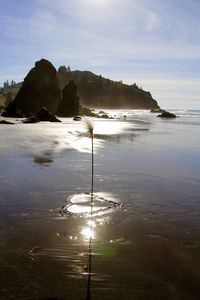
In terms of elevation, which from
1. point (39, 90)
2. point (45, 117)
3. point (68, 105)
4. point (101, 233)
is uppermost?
point (39, 90)

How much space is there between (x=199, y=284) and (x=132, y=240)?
88.5 inches

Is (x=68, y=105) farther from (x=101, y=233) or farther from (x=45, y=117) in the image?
(x=101, y=233)

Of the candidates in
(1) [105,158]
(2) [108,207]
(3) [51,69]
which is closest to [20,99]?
(3) [51,69]

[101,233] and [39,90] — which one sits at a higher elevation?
[39,90]

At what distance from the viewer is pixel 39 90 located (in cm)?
11575

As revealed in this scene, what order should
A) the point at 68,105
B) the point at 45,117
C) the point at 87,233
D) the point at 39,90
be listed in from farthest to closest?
the point at 39,90, the point at 68,105, the point at 45,117, the point at 87,233

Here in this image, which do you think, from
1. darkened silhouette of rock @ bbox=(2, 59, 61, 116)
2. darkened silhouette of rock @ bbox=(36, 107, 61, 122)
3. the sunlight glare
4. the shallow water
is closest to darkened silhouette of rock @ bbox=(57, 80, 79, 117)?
darkened silhouette of rock @ bbox=(2, 59, 61, 116)

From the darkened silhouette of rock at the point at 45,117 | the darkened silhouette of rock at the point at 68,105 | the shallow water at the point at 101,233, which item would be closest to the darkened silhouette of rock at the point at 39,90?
the darkened silhouette of rock at the point at 68,105

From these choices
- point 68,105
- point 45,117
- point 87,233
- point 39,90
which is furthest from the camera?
point 39,90

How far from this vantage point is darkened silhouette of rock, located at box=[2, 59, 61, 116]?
11200cm

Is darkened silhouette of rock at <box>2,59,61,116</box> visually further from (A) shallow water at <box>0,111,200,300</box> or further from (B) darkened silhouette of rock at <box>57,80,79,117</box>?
(A) shallow water at <box>0,111,200,300</box>

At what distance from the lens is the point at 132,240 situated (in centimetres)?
845

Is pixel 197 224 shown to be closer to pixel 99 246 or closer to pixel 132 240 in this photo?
pixel 132 240

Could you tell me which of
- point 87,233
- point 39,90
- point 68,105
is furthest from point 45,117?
point 87,233
